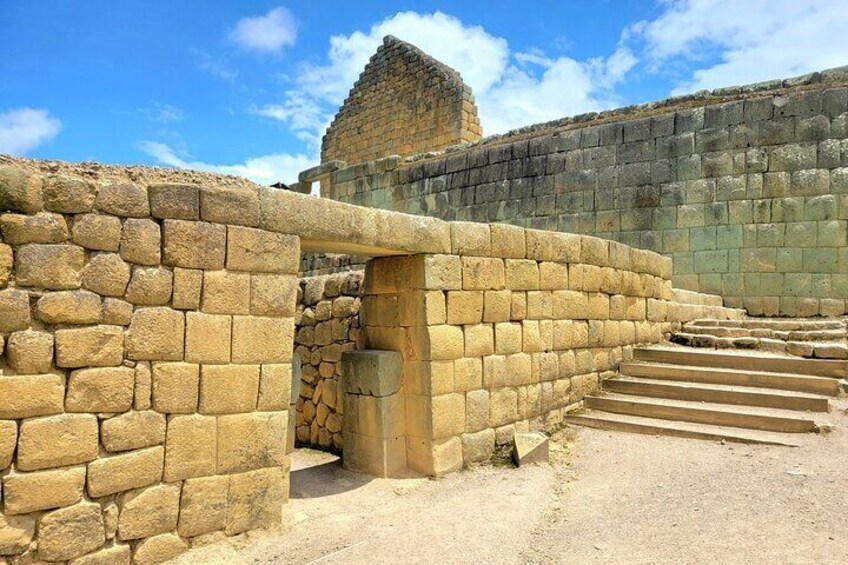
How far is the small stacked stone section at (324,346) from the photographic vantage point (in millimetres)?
7633

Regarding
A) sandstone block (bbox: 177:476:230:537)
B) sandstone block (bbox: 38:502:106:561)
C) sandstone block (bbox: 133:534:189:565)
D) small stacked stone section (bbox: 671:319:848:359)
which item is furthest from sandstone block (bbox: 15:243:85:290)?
small stacked stone section (bbox: 671:319:848:359)

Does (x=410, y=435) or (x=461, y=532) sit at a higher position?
(x=410, y=435)

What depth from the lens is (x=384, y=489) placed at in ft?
19.9

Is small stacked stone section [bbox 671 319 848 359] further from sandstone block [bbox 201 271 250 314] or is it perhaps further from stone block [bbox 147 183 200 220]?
stone block [bbox 147 183 200 220]

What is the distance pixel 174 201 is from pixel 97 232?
0.56 metres

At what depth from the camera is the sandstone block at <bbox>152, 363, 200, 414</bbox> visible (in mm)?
4324

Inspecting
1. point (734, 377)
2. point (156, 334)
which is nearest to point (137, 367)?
point (156, 334)

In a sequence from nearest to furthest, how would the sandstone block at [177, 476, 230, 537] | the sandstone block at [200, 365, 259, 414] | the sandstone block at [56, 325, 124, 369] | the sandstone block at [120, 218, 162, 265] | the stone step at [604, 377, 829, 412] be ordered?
the sandstone block at [56, 325, 124, 369]
the sandstone block at [120, 218, 162, 265]
the sandstone block at [177, 476, 230, 537]
the sandstone block at [200, 365, 259, 414]
the stone step at [604, 377, 829, 412]

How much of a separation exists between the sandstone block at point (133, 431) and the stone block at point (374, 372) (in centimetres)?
243

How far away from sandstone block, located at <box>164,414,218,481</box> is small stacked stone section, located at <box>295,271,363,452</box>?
115 inches

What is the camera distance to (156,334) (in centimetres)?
433

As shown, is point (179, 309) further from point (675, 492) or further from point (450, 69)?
point (450, 69)

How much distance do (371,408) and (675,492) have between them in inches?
118

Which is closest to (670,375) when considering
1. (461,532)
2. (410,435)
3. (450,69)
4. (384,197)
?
(410,435)
